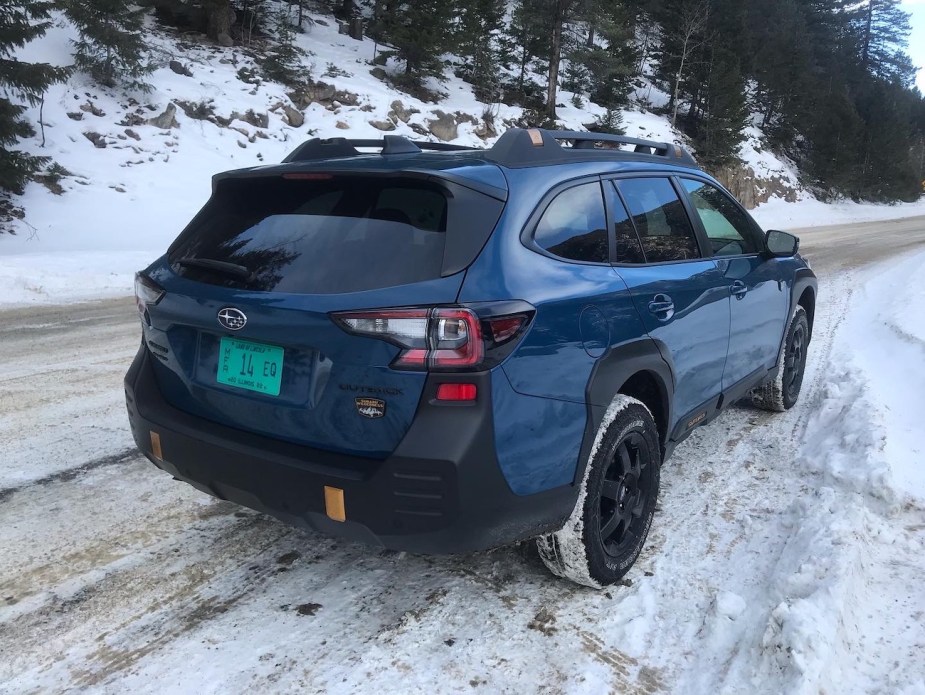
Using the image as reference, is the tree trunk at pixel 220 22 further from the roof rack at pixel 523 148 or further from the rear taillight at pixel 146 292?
the rear taillight at pixel 146 292

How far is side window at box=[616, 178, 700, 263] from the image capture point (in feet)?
10.5

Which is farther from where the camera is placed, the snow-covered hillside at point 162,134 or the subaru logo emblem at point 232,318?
the snow-covered hillside at point 162,134

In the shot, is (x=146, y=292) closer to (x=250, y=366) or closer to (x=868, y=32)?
(x=250, y=366)

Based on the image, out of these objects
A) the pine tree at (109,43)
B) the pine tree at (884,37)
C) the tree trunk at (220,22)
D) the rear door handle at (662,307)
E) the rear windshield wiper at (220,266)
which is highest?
the pine tree at (884,37)

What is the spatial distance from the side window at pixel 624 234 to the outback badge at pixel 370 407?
4.36 ft

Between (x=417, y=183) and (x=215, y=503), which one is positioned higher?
(x=417, y=183)

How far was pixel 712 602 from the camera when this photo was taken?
2734mm

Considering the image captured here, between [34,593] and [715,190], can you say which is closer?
[34,593]

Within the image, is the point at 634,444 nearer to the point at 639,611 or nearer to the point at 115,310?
the point at 639,611

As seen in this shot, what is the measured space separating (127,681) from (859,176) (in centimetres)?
5264

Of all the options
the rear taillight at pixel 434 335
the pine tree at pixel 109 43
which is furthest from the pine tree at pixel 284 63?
the rear taillight at pixel 434 335

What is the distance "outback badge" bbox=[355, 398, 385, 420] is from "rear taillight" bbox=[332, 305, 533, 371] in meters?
0.14

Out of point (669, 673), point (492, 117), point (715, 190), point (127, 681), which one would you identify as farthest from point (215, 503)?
point (492, 117)

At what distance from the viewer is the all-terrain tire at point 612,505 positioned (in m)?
2.64
